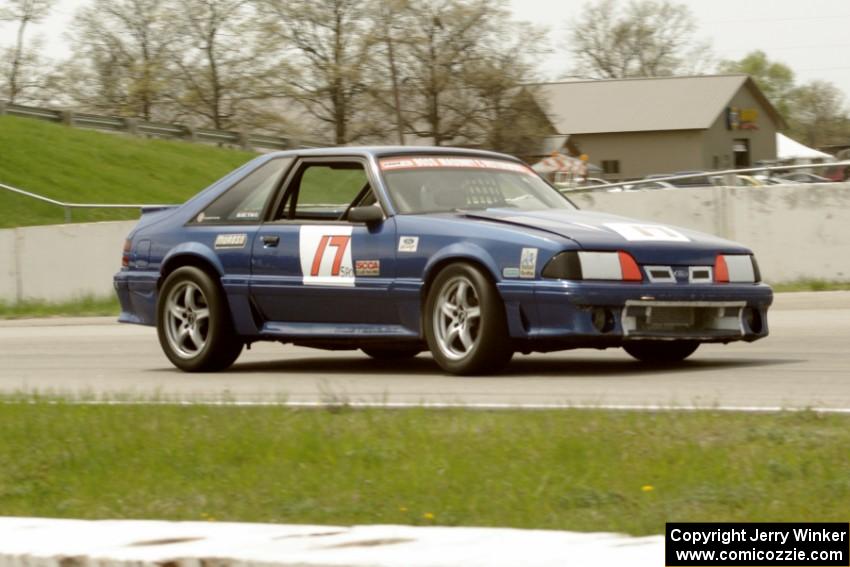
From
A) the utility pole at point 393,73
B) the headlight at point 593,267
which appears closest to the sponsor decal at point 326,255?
the headlight at point 593,267

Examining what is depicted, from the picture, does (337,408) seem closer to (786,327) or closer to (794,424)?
(794,424)

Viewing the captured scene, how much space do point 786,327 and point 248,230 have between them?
4.82 metres

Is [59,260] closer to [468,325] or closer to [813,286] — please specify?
[813,286]

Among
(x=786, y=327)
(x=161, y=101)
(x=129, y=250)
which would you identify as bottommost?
(x=786, y=327)

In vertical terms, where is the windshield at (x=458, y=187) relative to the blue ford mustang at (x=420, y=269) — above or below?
above

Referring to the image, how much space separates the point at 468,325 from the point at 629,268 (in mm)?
994

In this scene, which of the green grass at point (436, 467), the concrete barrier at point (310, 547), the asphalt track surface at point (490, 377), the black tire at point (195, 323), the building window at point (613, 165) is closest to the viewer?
the concrete barrier at point (310, 547)

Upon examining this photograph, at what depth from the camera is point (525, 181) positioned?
1100 cm

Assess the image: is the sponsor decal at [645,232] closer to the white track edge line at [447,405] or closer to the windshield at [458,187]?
the windshield at [458,187]

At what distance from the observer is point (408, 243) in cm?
995

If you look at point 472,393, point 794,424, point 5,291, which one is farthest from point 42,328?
point 794,424

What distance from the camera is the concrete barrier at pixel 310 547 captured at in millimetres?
4109

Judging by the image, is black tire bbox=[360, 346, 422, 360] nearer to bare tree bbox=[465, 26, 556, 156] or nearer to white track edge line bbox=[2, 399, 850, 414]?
white track edge line bbox=[2, 399, 850, 414]

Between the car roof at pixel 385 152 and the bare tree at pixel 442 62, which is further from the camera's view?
the bare tree at pixel 442 62
